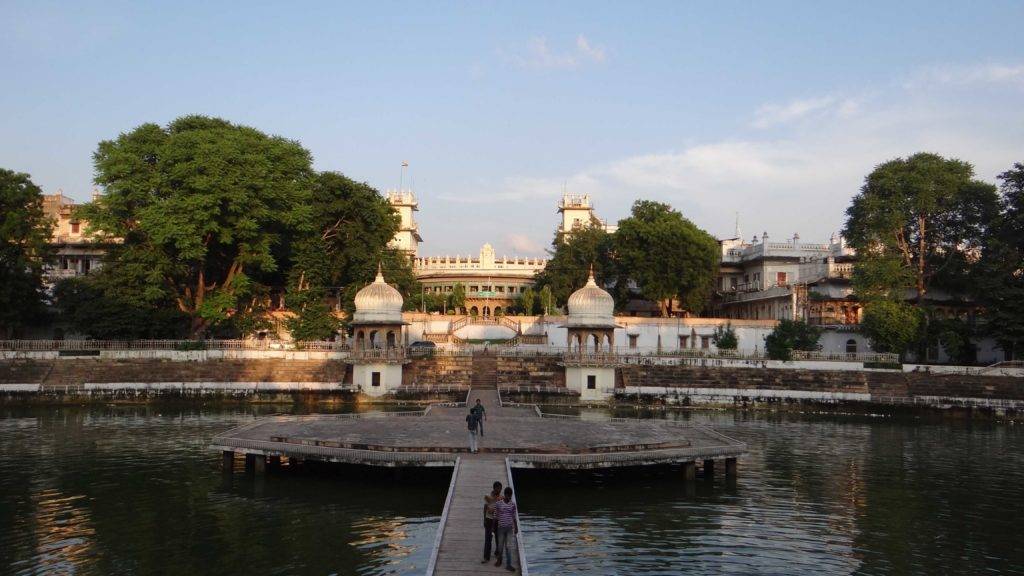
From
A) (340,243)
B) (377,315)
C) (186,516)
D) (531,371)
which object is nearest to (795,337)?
(531,371)

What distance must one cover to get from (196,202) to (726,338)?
36.0m

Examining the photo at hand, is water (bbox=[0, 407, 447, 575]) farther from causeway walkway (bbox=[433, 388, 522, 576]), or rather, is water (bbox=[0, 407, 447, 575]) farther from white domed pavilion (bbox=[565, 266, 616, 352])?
white domed pavilion (bbox=[565, 266, 616, 352])

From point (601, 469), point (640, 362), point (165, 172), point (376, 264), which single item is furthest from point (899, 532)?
point (165, 172)

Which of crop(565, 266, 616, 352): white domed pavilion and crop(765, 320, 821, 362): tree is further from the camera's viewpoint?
crop(765, 320, 821, 362): tree

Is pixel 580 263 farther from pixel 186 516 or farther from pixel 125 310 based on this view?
pixel 186 516

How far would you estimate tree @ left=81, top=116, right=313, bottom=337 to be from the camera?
166ft

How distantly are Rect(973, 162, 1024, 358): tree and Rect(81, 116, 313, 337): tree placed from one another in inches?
1675

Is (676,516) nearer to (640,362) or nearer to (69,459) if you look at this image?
(69,459)

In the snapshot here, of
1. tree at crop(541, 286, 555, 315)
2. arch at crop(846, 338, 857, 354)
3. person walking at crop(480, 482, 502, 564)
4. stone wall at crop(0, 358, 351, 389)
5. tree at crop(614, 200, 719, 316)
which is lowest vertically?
person walking at crop(480, 482, 502, 564)

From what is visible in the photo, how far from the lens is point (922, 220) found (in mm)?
59156

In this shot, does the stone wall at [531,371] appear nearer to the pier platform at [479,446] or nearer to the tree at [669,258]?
the pier platform at [479,446]

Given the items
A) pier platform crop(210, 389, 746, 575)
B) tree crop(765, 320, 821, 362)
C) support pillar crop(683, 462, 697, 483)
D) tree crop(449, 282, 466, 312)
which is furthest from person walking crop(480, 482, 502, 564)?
tree crop(449, 282, 466, 312)

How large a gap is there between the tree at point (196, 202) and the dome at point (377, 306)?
7.67m

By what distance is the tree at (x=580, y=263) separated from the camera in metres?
70.2
